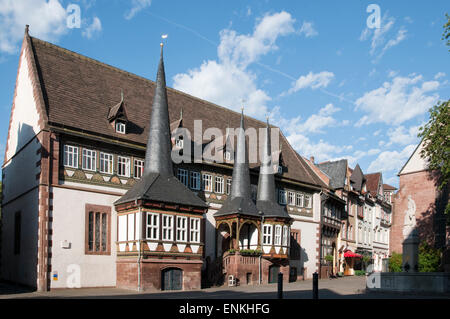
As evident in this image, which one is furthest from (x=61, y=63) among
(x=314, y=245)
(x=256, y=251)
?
(x=314, y=245)

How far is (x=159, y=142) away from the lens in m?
28.7

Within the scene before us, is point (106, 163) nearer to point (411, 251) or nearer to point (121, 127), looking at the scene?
point (121, 127)

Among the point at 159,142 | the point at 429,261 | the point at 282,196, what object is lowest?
the point at 429,261

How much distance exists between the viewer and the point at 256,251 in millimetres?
33375

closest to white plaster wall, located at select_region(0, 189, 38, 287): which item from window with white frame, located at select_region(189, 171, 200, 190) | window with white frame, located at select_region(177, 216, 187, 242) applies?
window with white frame, located at select_region(177, 216, 187, 242)

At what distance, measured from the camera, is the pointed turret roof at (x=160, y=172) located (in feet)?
88.5

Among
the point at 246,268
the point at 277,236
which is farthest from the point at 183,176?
the point at 277,236

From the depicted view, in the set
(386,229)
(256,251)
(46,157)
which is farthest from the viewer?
(386,229)

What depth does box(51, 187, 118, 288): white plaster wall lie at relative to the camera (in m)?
25.7

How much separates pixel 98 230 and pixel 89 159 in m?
3.72

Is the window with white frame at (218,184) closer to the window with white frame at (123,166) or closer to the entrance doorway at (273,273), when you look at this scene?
the entrance doorway at (273,273)

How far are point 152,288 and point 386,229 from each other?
47656 millimetres
